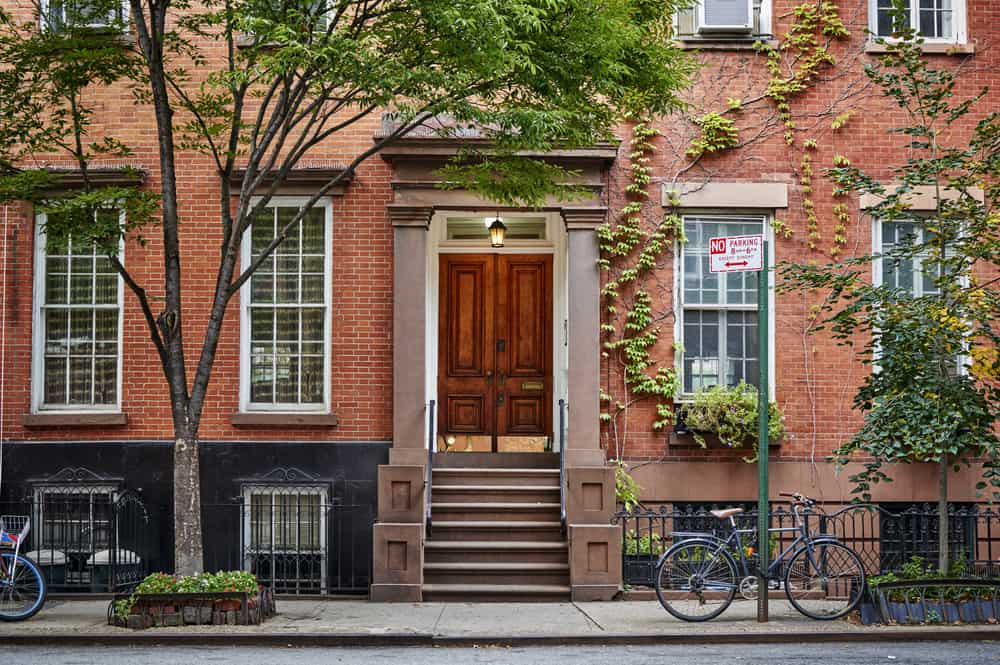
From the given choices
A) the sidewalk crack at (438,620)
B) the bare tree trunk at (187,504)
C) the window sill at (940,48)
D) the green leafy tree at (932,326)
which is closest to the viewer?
the sidewalk crack at (438,620)

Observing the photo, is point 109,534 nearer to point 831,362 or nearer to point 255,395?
point 255,395

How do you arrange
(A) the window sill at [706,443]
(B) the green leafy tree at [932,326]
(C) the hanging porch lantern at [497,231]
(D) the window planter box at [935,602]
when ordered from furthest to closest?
(C) the hanging porch lantern at [497,231], (A) the window sill at [706,443], (B) the green leafy tree at [932,326], (D) the window planter box at [935,602]

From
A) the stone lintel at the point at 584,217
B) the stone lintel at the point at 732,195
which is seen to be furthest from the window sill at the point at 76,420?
the stone lintel at the point at 732,195

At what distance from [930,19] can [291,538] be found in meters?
10.2

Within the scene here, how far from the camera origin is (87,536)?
43.9 feet

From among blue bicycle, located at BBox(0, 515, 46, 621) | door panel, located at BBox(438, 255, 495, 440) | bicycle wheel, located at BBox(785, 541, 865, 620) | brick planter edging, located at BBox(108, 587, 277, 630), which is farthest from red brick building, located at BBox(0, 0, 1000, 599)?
bicycle wheel, located at BBox(785, 541, 865, 620)

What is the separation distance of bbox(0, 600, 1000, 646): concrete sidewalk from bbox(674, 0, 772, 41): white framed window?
7.08 meters

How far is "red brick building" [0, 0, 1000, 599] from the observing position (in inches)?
529

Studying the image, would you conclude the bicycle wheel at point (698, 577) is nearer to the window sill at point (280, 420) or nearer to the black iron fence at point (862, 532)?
the black iron fence at point (862, 532)

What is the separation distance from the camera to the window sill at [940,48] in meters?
14.1

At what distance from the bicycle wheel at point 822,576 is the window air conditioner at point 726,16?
21.8 ft

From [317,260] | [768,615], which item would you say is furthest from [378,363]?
[768,615]

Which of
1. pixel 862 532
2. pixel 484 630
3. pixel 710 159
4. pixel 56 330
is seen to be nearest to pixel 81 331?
pixel 56 330

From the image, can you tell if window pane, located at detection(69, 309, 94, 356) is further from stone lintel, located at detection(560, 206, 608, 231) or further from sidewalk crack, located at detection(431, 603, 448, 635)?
stone lintel, located at detection(560, 206, 608, 231)
